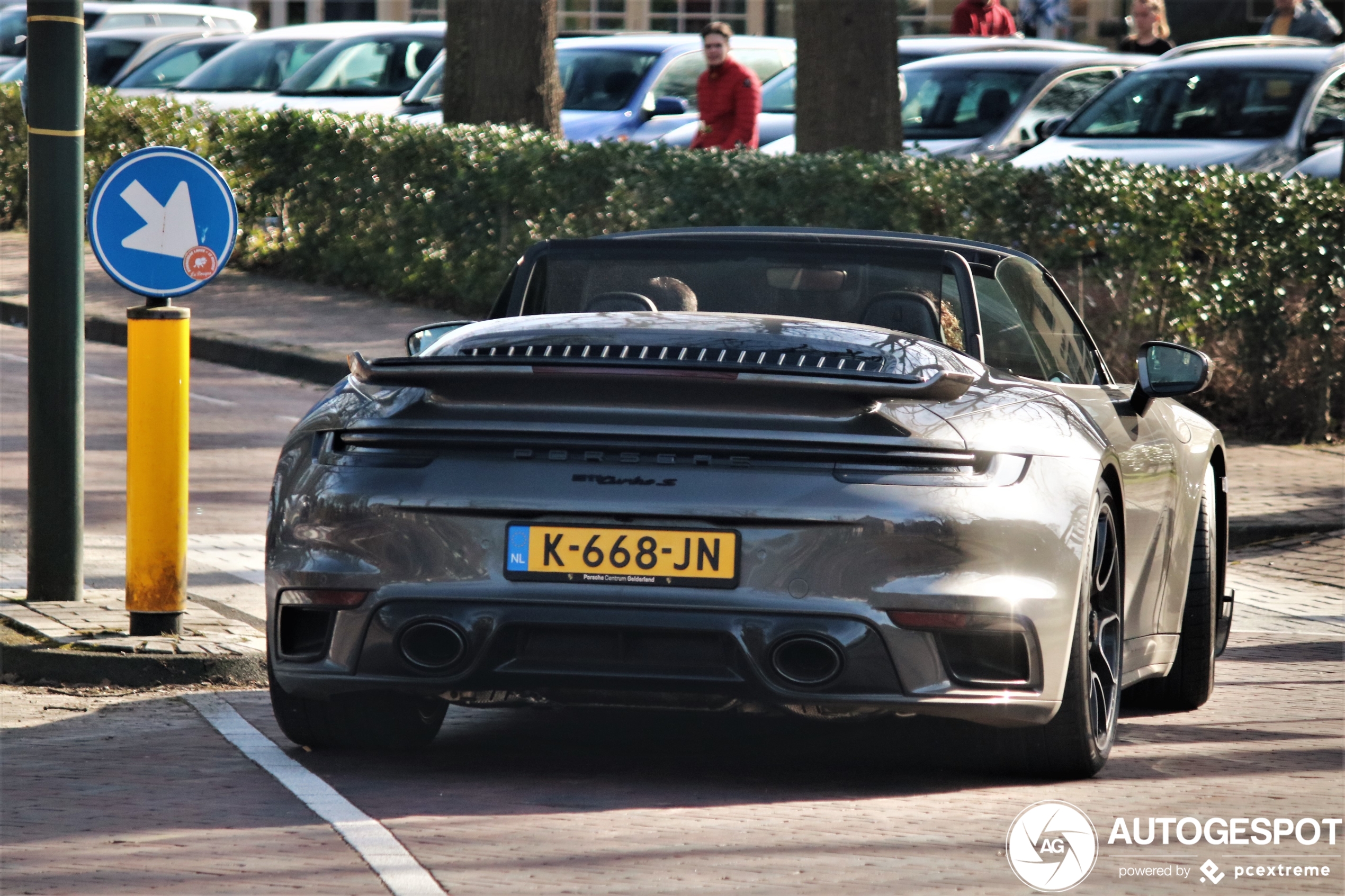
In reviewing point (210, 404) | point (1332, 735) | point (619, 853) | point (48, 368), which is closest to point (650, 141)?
point (210, 404)

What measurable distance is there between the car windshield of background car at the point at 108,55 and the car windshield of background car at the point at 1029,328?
22809 mm

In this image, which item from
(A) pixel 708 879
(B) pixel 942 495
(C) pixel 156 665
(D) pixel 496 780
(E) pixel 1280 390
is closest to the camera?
(A) pixel 708 879

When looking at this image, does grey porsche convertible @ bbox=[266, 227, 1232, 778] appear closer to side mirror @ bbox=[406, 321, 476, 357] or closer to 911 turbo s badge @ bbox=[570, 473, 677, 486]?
911 turbo s badge @ bbox=[570, 473, 677, 486]

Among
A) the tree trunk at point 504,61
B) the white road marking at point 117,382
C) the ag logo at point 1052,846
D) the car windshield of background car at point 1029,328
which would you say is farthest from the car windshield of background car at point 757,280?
the tree trunk at point 504,61

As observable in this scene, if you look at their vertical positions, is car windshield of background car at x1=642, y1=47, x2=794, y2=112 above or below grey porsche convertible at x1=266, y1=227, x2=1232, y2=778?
above

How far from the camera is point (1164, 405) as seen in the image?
6.61m

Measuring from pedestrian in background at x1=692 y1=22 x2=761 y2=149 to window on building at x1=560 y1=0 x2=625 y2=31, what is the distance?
95.1 ft

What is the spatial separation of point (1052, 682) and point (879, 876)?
31.0 inches

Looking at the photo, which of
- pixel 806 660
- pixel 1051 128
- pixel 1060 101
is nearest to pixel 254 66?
pixel 1060 101

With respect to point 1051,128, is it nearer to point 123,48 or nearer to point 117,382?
point 117,382

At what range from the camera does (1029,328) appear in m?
6.09

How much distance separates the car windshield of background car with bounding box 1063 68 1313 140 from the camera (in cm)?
1708

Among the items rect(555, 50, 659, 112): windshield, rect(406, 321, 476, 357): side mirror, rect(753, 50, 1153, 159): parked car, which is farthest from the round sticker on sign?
rect(555, 50, 659, 112): windshield

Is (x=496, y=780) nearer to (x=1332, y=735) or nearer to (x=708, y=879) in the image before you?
(x=708, y=879)
